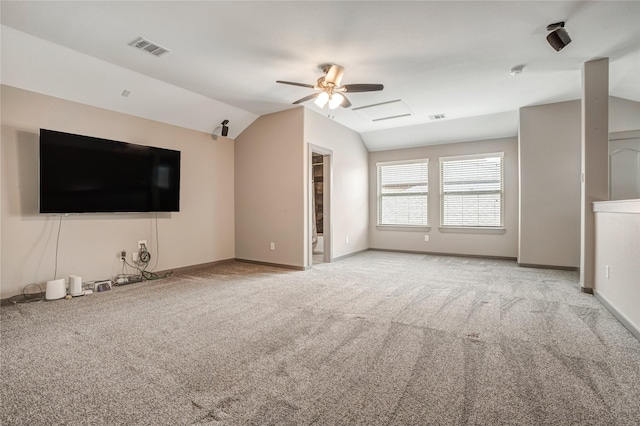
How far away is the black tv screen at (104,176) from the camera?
12.1 ft

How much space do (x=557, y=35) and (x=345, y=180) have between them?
14.0 ft

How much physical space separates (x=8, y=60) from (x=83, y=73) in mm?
648

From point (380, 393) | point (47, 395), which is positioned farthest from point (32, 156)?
point (380, 393)

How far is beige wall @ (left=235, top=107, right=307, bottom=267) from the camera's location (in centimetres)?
541

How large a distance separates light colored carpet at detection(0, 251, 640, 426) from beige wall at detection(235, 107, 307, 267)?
175cm

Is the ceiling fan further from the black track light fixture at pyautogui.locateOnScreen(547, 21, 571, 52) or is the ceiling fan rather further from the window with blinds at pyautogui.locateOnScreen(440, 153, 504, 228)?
the window with blinds at pyautogui.locateOnScreen(440, 153, 504, 228)

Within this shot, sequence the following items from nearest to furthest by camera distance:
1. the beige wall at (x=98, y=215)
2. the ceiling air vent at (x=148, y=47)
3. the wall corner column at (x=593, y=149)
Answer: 1. the ceiling air vent at (x=148, y=47)
2. the beige wall at (x=98, y=215)
3. the wall corner column at (x=593, y=149)

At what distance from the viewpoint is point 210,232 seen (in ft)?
19.1

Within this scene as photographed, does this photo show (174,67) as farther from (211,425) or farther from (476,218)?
(476,218)

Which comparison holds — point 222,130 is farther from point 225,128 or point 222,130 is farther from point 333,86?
point 333,86

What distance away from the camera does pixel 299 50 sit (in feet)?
11.2

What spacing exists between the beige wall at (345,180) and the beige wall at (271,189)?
44 cm

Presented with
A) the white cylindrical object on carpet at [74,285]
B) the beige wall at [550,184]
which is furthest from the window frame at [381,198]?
the white cylindrical object on carpet at [74,285]

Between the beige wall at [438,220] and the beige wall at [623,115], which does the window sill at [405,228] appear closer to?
the beige wall at [438,220]
